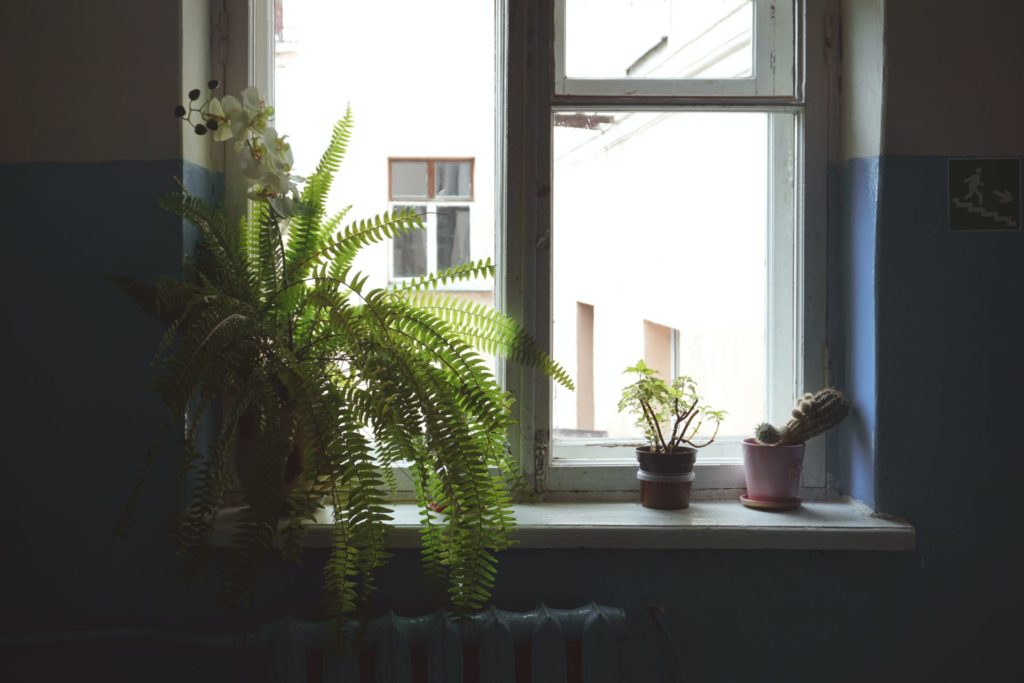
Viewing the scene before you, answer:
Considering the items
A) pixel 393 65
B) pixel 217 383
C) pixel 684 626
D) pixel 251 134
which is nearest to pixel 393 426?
pixel 217 383

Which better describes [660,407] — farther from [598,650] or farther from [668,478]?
[598,650]

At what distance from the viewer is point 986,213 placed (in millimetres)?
1845

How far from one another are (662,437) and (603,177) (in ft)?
1.99

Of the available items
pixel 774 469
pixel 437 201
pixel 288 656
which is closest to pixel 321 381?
pixel 288 656

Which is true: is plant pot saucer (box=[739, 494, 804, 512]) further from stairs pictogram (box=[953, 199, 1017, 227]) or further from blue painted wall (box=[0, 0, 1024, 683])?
stairs pictogram (box=[953, 199, 1017, 227])

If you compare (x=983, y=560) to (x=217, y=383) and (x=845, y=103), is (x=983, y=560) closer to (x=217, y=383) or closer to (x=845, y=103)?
(x=845, y=103)

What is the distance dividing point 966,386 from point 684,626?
2.48ft

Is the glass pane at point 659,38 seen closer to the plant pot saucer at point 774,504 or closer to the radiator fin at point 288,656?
the plant pot saucer at point 774,504

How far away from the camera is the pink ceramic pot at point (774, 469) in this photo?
1.92 metres

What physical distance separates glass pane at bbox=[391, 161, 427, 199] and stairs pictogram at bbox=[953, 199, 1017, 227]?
1133 millimetres

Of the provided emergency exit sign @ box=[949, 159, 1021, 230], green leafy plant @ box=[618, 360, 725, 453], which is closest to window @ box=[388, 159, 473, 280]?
green leafy plant @ box=[618, 360, 725, 453]

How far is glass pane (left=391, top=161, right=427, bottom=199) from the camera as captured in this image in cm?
207

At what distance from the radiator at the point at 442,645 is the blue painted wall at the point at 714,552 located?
9 centimetres

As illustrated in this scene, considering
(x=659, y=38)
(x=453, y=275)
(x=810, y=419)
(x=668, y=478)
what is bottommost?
(x=668, y=478)
